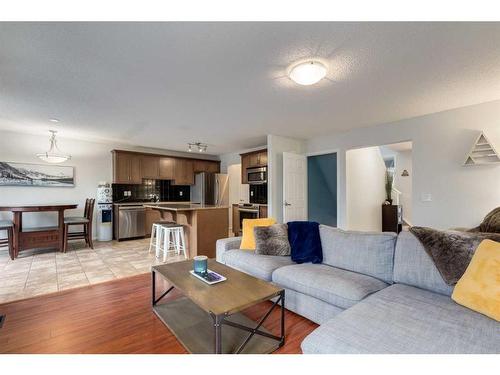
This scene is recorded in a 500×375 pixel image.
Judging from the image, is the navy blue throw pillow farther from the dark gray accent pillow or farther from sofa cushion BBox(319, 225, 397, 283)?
the dark gray accent pillow

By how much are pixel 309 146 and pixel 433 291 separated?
4.01 metres

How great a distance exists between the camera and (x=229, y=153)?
7324mm

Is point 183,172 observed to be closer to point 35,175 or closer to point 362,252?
point 35,175

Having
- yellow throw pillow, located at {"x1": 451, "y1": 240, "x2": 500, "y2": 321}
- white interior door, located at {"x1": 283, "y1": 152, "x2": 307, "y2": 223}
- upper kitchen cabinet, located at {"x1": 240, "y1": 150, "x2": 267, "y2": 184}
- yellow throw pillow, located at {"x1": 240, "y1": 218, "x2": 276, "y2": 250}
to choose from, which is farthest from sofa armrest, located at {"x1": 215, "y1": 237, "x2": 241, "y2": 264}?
upper kitchen cabinet, located at {"x1": 240, "y1": 150, "x2": 267, "y2": 184}

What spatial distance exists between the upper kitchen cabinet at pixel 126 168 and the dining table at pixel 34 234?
1.56m

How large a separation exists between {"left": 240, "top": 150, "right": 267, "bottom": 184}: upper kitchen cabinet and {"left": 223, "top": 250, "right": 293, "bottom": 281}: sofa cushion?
122 inches

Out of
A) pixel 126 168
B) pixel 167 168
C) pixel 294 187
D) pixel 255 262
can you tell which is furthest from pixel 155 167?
pixel 255 262

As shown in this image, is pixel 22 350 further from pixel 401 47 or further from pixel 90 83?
pixel 401 47

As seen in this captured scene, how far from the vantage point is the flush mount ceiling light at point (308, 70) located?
2141mm

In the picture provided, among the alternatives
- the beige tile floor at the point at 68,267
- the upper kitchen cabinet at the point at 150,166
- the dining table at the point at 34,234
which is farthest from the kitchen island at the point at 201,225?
the upper kitchen cabinet at the point at 150,166

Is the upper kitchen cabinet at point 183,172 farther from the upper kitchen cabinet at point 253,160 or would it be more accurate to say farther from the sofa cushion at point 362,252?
the sofa cushion at point 362,252

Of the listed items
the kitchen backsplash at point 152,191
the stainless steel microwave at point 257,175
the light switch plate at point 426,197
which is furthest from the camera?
the kitchen backsplash at point 152,191
